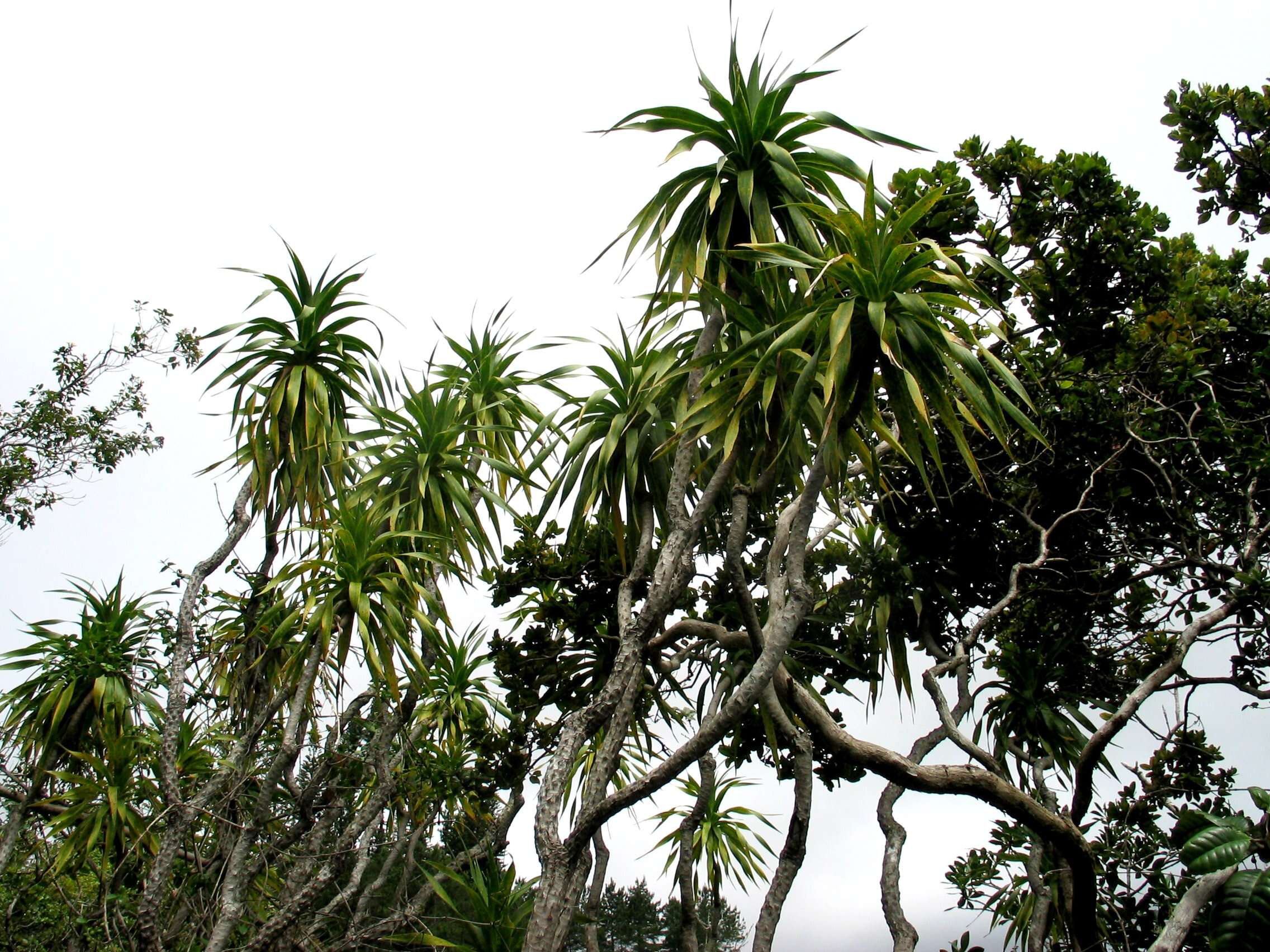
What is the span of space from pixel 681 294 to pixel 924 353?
6.51ft

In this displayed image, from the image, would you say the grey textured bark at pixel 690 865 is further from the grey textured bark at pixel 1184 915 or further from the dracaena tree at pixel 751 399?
the grey textured bark at pixel 1184 915

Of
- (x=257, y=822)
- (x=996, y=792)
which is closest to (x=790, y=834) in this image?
(x=996, y=792)

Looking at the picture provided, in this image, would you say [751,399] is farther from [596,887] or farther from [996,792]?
[596,887]

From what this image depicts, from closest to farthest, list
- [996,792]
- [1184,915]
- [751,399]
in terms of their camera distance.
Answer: [1184,915], [996,792], [751,399]

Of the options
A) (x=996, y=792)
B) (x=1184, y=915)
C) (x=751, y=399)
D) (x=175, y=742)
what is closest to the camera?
(x=1184, y=915)

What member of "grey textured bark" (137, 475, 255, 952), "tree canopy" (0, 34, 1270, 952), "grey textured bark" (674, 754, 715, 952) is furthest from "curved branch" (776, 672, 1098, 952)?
"grey textured bark" (137, 475, 255, 952)

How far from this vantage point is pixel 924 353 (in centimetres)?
445

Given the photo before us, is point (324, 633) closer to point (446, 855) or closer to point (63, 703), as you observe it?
point (63, 703)

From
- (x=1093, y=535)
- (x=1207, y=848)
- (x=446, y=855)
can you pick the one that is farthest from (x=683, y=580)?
(x=446, y=855)

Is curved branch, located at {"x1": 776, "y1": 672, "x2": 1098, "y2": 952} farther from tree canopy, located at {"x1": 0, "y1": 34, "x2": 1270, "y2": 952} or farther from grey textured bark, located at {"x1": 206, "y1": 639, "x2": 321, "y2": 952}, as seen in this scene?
grey textured bark, located at {"x1": 206, "y1": 639, "x2": 321, "y2": 952}

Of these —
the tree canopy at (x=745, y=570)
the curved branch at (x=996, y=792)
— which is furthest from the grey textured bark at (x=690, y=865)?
the curved branch at (x=996, y=792)

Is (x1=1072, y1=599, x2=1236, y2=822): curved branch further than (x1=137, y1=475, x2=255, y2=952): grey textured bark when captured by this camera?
No

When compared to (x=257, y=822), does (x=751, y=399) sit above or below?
above

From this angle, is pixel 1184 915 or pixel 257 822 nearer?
pixel 1184 915
